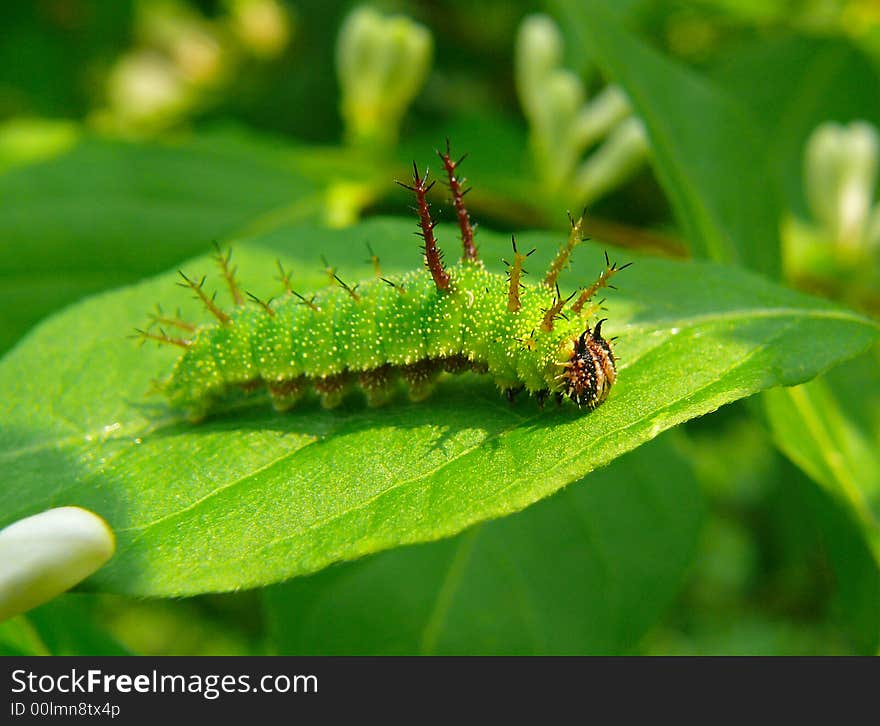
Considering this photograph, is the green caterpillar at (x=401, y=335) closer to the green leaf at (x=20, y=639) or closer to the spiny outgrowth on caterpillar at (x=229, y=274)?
the spiny outgrowth on caterpillar at (x=229, y=274)

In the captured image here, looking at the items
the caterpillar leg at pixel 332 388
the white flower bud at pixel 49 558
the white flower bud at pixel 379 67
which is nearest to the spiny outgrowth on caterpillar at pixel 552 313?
the caterpillar leg at pixel 332 388

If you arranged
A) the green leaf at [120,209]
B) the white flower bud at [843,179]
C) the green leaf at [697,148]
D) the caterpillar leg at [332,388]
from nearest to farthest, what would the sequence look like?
the caterpillar leg at [332,388], the green leaf at [697,148], the green leaf at [120,209], the white flower bud at [843,179]

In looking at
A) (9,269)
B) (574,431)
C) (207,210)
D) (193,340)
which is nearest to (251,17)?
(207,210)

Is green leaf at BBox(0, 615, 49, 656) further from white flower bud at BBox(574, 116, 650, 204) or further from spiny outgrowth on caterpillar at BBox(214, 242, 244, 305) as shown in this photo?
white flower bud at BBox(574, 116, 650, 204)

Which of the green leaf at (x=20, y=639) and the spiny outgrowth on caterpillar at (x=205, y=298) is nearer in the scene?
the green leaf at (x=20, y=639)

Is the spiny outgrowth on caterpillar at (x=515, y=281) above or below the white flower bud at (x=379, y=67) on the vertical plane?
below

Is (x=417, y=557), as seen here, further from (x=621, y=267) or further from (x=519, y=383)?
(x=621, y=267)

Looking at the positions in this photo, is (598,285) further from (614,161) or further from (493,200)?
(614,161)
